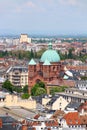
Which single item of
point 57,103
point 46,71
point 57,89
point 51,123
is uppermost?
point 51,123

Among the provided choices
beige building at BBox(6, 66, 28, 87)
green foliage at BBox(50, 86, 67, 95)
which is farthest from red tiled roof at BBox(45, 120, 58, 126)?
beige building at BBox(6, 66, 28, 87)

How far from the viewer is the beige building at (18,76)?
104 metres

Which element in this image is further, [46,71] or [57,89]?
[46,71]

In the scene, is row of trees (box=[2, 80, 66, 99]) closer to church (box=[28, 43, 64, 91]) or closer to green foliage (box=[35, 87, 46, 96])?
green foliage (box=[35, 87, 46, 96])

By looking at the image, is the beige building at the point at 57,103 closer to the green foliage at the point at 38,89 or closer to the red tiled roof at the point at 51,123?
the green foliage at the point at 38,89

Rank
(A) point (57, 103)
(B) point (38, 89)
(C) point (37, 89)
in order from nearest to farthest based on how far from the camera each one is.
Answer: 1. (A) point (57, 103)
2. (B) point (38, 89)
3. (C) point (37, 89)

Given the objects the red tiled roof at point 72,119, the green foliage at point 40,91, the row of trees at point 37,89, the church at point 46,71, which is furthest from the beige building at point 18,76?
the red tiled roof at point 72,119

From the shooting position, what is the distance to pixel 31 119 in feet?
184

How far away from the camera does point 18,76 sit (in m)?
107

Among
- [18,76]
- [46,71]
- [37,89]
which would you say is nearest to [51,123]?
[37,89]

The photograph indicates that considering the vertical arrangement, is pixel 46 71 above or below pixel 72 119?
below

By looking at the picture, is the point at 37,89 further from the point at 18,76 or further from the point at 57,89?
the point at 18,76

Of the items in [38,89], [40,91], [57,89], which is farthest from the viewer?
[57,89]

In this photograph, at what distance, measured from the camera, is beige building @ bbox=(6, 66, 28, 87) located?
4080 inches
